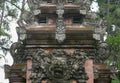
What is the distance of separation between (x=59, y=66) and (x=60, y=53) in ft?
1.32

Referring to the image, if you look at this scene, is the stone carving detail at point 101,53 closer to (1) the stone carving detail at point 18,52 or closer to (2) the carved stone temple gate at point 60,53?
(2) the carved stone temple gate at point 60,53

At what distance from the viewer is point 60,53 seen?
10.4 meters

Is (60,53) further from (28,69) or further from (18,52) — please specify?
(18,52)

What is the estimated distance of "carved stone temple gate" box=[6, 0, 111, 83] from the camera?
1030cm

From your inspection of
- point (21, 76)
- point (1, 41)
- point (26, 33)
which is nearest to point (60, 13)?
point (26, 33)

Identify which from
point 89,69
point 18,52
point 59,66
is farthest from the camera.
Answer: point 18,52

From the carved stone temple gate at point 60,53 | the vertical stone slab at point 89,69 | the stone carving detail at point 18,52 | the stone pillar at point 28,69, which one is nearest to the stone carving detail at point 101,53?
the carved stone temple gate at point 60,53

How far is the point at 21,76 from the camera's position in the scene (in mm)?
10805

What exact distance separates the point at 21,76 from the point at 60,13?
2119mm

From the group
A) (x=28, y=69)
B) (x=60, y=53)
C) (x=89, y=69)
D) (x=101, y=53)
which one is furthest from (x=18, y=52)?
(x=101, y=53)

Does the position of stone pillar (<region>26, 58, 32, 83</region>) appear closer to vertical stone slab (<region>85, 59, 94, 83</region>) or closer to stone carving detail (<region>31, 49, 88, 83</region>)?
stone carving detail (<region>31, 49, 88, 83</region>)

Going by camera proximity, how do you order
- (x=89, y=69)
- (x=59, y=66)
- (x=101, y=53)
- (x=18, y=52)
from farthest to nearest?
1. (x=18, y=52)
2. (x=101, y=53)
3. (x=89, y=69)
4. (x=59, y=66)

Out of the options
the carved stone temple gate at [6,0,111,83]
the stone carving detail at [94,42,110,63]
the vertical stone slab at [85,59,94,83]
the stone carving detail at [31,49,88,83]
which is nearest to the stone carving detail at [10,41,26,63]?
the carved stone temple gate at [6,0,111,83]

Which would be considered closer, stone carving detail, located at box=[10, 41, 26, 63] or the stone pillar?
the stone pillar
